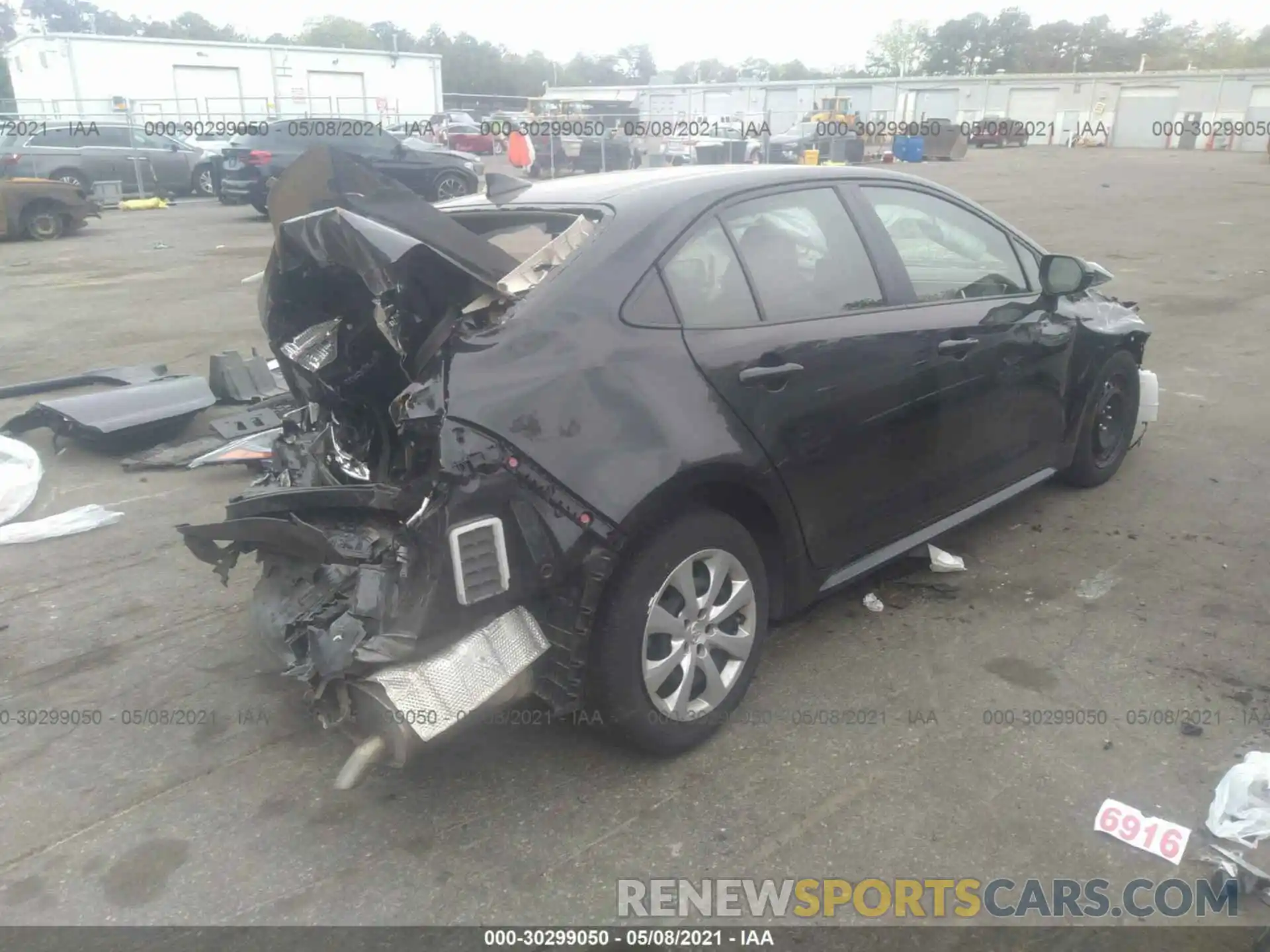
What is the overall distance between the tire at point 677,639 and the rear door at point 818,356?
1.15ft

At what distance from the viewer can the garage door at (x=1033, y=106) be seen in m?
54.3

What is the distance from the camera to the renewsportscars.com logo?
2568 millimetres

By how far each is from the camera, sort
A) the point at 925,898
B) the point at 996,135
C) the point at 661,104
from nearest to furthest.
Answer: the point at 925,898 → the point at 661,104 → the point at 996,135

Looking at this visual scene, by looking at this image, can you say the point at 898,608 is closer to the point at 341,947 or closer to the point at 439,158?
the point at 341,947

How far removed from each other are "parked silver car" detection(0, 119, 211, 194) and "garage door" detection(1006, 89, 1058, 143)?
147 feet

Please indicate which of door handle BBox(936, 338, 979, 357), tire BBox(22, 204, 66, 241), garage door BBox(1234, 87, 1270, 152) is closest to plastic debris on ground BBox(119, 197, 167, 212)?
tire BBox(22, 204, 66, 241)

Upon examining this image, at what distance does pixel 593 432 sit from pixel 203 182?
81.3ft

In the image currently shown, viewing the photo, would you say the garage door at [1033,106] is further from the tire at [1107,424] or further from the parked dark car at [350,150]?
the tire at [1107,424]

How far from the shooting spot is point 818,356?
3.37 metres

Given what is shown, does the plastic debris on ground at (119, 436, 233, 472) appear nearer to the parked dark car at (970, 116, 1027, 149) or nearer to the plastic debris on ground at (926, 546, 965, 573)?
the plastic debris on ground at (926, 546, 965, 573)

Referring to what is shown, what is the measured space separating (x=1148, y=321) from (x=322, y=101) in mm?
36835

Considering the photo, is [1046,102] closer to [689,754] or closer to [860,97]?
[860,97]

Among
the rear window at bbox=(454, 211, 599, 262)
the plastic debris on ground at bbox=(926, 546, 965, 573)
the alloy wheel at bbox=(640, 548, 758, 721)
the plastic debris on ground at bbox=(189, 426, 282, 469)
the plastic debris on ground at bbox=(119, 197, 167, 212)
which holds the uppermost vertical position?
the rear window at bbox=(454, 211, 599, 262)

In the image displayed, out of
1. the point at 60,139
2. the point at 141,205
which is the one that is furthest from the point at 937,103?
the point at 60,139
